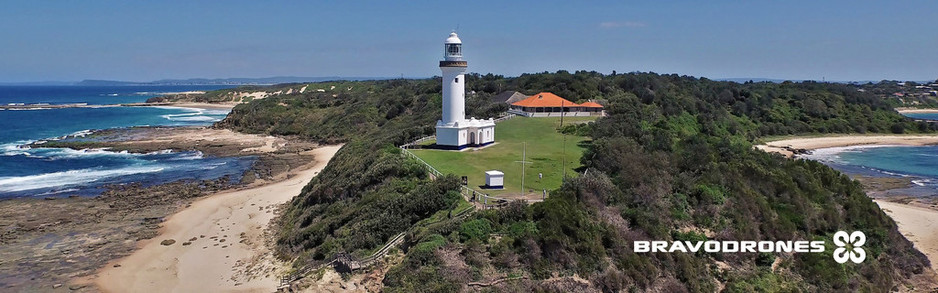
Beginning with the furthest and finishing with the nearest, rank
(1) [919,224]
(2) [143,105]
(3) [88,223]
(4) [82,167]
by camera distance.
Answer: (2) [143,105] → (4) [82,167] → (1) [919,224] → (3) [88,223]

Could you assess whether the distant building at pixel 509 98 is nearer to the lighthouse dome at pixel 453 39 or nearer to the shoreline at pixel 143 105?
the lighthouse dome at pixel 453 39

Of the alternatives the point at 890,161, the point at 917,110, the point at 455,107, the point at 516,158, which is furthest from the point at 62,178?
the point at 917,110

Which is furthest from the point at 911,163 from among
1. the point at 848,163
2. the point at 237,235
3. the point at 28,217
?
the point at 28,217

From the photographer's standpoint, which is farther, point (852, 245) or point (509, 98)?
point (509, 98)

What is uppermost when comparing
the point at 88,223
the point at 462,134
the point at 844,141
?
the point at 462,134

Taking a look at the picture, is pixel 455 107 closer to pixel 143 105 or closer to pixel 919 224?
pixel 919 224

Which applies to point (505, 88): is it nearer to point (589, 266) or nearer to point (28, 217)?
point (28, 217)

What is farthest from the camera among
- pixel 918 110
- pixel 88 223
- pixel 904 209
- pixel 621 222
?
pixel 918 110
